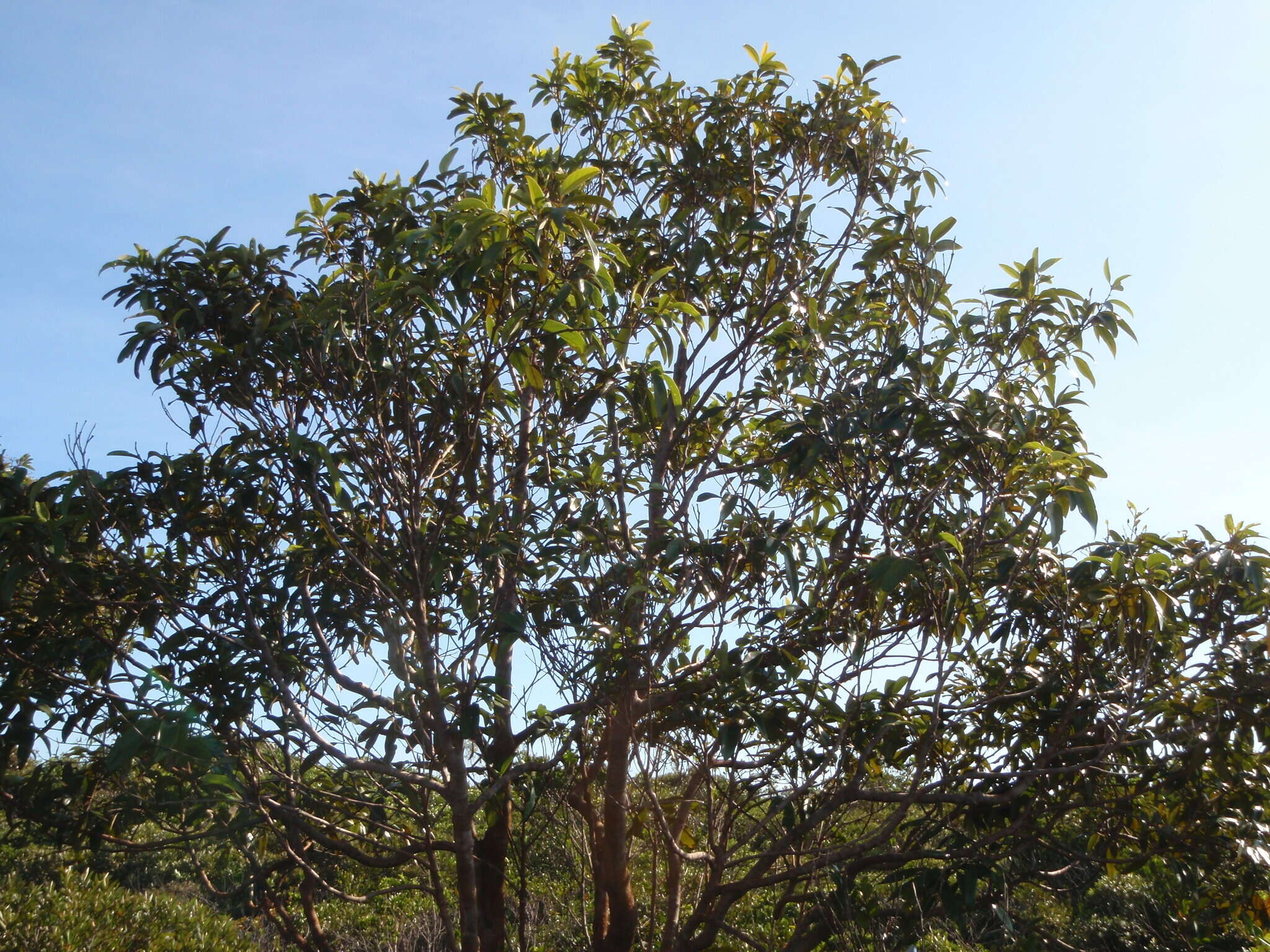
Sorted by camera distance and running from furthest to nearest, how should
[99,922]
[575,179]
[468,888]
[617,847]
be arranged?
[99,922] → [617,847] → [468,888] → [575,179]

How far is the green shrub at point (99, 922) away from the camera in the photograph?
4.69m

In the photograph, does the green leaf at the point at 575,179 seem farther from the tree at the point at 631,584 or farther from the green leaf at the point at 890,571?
the green leaf at the point at 890,571

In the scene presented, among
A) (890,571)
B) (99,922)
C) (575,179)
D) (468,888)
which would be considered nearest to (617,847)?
(468,888)

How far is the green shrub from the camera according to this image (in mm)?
4688

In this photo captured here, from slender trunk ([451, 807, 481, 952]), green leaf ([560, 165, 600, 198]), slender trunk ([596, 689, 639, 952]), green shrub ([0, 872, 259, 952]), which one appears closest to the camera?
green leaf ([560, 165, 600, 198])

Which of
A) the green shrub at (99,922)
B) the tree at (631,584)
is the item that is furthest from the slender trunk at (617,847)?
the green shrub at (99,922)

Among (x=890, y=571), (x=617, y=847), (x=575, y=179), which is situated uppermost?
(x=575, y=179)

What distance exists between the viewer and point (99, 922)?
493 cm

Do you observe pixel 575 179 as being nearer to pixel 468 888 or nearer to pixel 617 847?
pixel 468 888

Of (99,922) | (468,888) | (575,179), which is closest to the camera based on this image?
(575,179)

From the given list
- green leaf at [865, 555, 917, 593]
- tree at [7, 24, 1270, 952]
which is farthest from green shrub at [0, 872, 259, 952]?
green leaf at [865, 555, 917, 593]

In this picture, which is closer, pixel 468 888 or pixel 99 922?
pixel 468 888

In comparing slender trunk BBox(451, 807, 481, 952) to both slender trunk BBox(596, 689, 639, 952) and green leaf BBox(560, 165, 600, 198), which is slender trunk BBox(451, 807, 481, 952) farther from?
→ green leaf BBox(560, 165, 600, 198)

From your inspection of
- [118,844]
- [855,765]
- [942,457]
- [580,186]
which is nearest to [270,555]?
[118,844]
